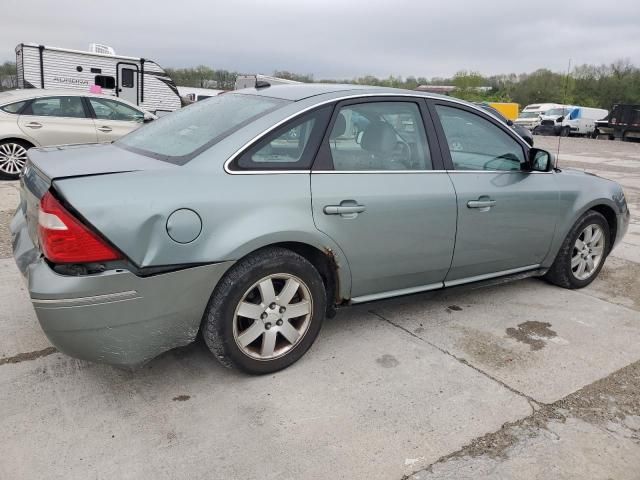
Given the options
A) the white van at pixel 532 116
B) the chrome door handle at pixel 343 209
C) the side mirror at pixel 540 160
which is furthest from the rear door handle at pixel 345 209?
the white van at pixel 532 116

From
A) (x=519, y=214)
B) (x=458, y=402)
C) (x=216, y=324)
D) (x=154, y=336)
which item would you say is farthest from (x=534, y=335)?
(x=154, y=336)

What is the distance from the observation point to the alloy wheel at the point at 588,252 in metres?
4.50

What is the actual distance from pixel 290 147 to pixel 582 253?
293 centimetres

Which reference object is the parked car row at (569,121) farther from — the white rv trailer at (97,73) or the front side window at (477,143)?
the front side window at (477,143)

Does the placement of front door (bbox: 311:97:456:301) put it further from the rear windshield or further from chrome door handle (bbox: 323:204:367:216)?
the rear windshield

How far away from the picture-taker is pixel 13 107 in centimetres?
830

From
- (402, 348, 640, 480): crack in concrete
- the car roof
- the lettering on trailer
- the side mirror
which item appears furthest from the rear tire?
(402, 348, 640, 480): crack in concrete

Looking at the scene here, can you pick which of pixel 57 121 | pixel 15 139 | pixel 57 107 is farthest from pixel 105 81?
pixel 15 139

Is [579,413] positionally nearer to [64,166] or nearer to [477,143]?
[477,143]

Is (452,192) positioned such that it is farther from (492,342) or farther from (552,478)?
(552,478)

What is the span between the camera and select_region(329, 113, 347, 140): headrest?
3131 mm

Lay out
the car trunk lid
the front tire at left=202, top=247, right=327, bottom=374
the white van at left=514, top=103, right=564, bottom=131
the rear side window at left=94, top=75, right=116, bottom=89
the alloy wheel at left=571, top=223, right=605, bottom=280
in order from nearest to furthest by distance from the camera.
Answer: the car trunk lid → the front tire at left=202, top=247, right=327, bottom=374 → the alloy wheel at left=571, top=223, right=605, bottom=280 → the rear side window at left=94, top=75, right=116, bottom=89 → the white van at left=514, top=103, right=564, bottom=131

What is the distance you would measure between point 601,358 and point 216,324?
95.6 inches

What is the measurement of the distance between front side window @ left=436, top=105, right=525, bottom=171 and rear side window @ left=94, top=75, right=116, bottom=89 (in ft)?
43.3
